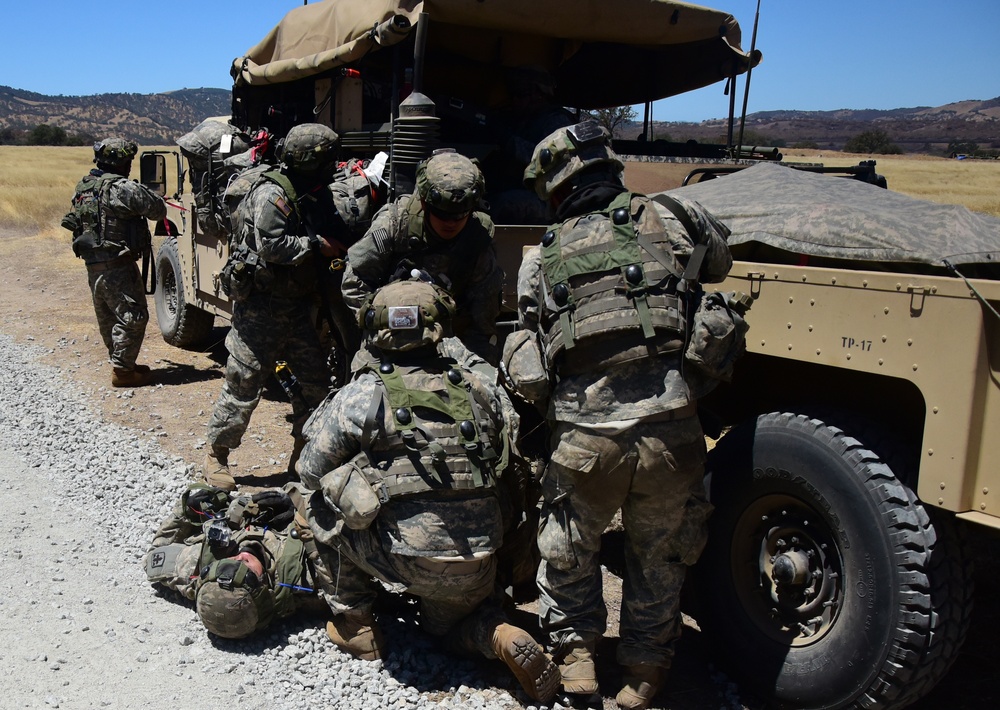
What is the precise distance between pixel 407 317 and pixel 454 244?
1.14m

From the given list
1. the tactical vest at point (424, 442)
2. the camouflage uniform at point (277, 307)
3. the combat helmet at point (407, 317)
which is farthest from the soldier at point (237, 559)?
the camouflage uniform at point (277, 307)

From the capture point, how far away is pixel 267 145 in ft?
19.4

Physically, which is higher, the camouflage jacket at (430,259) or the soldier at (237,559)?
the camouflage jacket at (430,259)

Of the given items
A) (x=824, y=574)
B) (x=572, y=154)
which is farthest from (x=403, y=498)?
(x=824, y=574)

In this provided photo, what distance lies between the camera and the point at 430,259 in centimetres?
429

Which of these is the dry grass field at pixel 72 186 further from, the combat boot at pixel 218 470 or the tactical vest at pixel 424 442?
the tactical vest at pixel 424 442

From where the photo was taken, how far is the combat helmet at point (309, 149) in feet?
16.0

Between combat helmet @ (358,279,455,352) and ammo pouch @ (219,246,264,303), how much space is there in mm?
1799

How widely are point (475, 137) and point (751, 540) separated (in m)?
3.10

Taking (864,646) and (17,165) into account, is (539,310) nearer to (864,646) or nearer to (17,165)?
(864,646)

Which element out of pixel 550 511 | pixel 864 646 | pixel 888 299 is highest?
pixel 888 299

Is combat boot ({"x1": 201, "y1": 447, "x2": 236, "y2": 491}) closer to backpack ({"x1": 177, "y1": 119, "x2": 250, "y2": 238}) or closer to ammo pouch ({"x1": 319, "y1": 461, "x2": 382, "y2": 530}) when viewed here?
backpack ({"x1": 177, "y1": 119, "x2": 250, "y2": 238})

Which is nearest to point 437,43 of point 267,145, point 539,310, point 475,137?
point 475,137

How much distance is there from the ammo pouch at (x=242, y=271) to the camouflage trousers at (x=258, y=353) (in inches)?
3.2
